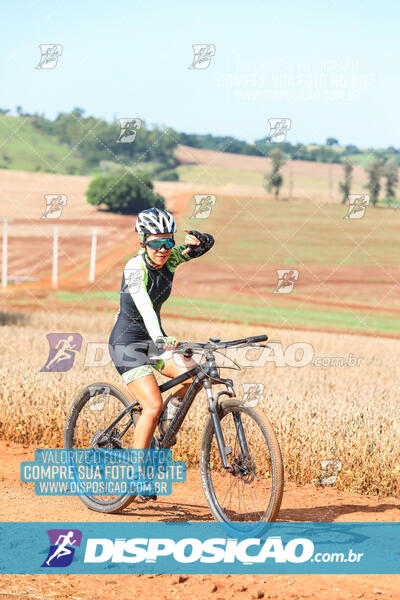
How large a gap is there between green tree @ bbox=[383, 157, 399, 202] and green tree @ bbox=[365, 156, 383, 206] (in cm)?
52

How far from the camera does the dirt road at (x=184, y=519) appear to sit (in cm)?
566

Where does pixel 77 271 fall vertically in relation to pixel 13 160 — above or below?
below

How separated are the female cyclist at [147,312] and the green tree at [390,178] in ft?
175

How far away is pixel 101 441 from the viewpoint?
7547mm

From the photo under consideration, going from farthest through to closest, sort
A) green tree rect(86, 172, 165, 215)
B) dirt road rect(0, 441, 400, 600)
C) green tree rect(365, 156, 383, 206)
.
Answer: green tree rect(86, 172, 165, 215), green tree rect(365, 156, 383, 206), dirt road rect(0, 441, 400, 600)

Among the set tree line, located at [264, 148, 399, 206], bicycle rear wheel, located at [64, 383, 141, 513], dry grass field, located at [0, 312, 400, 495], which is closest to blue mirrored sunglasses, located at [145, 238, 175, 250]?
bicycle rear wheel, located at [64, 383, 141, 513]

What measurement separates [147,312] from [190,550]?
1.96 metres

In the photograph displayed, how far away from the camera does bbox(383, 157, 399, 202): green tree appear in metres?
59.6

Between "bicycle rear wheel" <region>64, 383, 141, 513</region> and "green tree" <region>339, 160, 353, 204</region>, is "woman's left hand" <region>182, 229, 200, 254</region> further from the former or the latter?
"green tree" <region>339, 160, 353, 204</region>

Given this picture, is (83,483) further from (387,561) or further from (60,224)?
(60,224)

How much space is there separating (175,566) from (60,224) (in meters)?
56.4

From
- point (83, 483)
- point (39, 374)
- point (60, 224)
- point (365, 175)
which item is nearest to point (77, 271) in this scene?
point (60, 224)

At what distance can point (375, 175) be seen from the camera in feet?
202

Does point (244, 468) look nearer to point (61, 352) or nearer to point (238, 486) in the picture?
point (238, 486)
